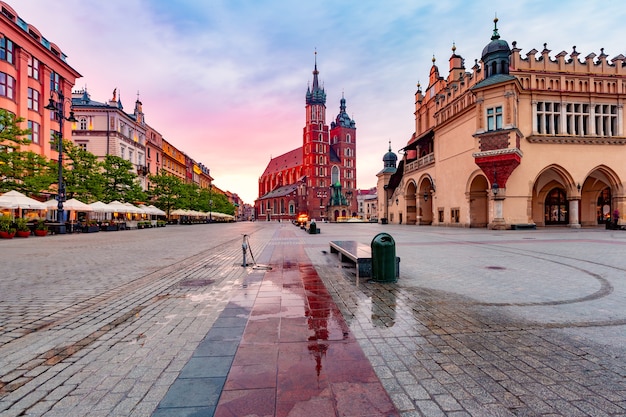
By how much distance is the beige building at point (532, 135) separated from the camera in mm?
27141

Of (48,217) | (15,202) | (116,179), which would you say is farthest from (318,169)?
(15,202)

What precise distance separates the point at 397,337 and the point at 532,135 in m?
30.8

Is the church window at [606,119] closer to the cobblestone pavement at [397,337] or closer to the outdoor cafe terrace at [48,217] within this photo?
the cobblestone pavement at [397,337]

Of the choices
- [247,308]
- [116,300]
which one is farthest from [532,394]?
[116,300]

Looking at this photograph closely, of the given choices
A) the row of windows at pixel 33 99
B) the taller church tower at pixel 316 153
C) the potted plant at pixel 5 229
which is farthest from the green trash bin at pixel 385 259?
the taller church tower at pixel 316 153

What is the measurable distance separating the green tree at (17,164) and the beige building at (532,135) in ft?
112

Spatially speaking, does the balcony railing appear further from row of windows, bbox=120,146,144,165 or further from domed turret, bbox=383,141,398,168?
row of windows, bbox=120,146,144,165

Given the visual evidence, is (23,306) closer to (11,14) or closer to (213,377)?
(213,377)

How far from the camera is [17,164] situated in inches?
894

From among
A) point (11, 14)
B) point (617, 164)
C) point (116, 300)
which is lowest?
point (116, 300)

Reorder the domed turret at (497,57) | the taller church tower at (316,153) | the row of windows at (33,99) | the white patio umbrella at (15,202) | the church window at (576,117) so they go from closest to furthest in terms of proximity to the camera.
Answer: the white patio umbrella at (15,202), the domed turret at (497,57), the church window at (576,117), the row of windows at (33,99), the taller church tower at (316,153)

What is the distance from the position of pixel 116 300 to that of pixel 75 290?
4.88ft

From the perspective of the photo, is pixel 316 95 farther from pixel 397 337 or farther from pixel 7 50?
pixel 397 337

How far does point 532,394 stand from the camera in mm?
2629
